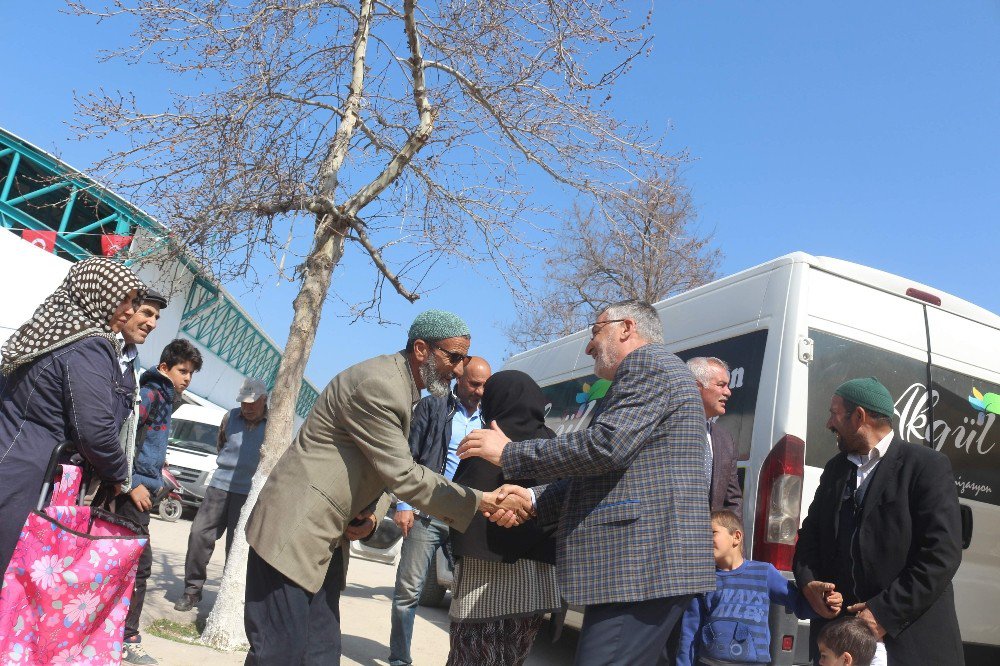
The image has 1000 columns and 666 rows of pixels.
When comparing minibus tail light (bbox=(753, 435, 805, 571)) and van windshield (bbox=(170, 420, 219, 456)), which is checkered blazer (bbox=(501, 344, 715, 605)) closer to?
minibus tail light (bbox=(753, 435, 805, 571))

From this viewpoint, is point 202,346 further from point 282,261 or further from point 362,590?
point 282,261

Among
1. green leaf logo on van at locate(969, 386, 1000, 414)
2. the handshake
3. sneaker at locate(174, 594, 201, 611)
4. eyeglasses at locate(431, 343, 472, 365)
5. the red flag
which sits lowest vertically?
sneaker at locate(174, 594, 201, 611)

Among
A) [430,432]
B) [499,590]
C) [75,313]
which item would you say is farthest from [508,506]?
[430,432]

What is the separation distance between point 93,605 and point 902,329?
455 centimetres

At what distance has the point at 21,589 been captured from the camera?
346cm

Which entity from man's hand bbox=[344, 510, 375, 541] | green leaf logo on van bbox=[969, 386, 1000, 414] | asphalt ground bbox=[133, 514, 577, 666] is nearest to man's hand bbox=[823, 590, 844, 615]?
man's hand bbox=[344, 510, 375, 541]

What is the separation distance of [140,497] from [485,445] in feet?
7.95

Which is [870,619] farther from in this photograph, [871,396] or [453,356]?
[453,356]

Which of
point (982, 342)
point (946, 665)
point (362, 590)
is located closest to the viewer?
point (946, 665)

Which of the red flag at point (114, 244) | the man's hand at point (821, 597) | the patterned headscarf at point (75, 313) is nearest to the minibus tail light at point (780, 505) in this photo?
the man's hand at point (821, 597)

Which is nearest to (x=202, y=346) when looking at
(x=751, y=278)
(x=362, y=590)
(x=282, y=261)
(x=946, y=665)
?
(x=362, y=590)

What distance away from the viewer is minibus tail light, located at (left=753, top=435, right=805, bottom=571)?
4.46m

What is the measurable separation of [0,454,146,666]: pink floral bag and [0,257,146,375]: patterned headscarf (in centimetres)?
55

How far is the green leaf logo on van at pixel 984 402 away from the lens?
5301 mm
